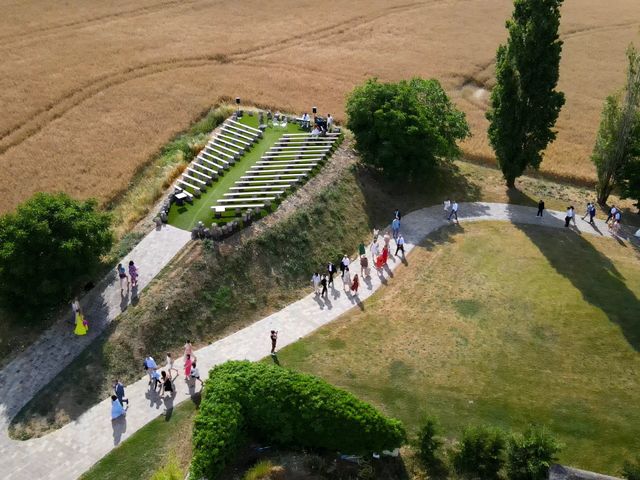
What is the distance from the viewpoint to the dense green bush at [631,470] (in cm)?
2603

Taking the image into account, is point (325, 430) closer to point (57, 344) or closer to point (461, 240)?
point (57, 344)

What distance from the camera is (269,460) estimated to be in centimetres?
2695

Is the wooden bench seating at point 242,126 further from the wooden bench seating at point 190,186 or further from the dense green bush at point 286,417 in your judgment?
the dense green bush at point 286,417

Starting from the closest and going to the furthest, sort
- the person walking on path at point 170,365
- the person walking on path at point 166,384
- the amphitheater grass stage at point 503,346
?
the person walking on path at point 166,384 → the amphitheater grass stage at point 503,346 → the person walking on path at point 170,365

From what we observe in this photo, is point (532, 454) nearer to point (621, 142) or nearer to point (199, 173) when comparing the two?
point (199, 173)

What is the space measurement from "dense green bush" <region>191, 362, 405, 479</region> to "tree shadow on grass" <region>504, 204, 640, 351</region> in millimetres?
17729

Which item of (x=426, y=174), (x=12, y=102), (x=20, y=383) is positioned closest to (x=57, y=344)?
(x=20, y=383)

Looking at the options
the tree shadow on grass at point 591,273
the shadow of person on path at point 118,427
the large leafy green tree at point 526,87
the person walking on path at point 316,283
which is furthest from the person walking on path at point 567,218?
the shadow of person on path at point 118,427

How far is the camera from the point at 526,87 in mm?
45406

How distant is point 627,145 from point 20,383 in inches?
1788

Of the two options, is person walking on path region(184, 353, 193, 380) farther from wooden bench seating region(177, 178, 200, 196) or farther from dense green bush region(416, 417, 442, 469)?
wooden bench seating region(177, 178, 200, 196)

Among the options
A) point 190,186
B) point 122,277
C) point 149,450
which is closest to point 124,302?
point 122,277

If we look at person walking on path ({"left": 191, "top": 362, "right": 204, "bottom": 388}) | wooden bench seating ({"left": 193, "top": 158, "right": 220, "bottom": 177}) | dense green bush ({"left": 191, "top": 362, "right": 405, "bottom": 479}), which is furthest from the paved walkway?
wooden bench seating ({"left": 193, "top": 158, "right": 220, "bottom": 177})

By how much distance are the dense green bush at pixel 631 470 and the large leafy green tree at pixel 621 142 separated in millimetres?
27113
